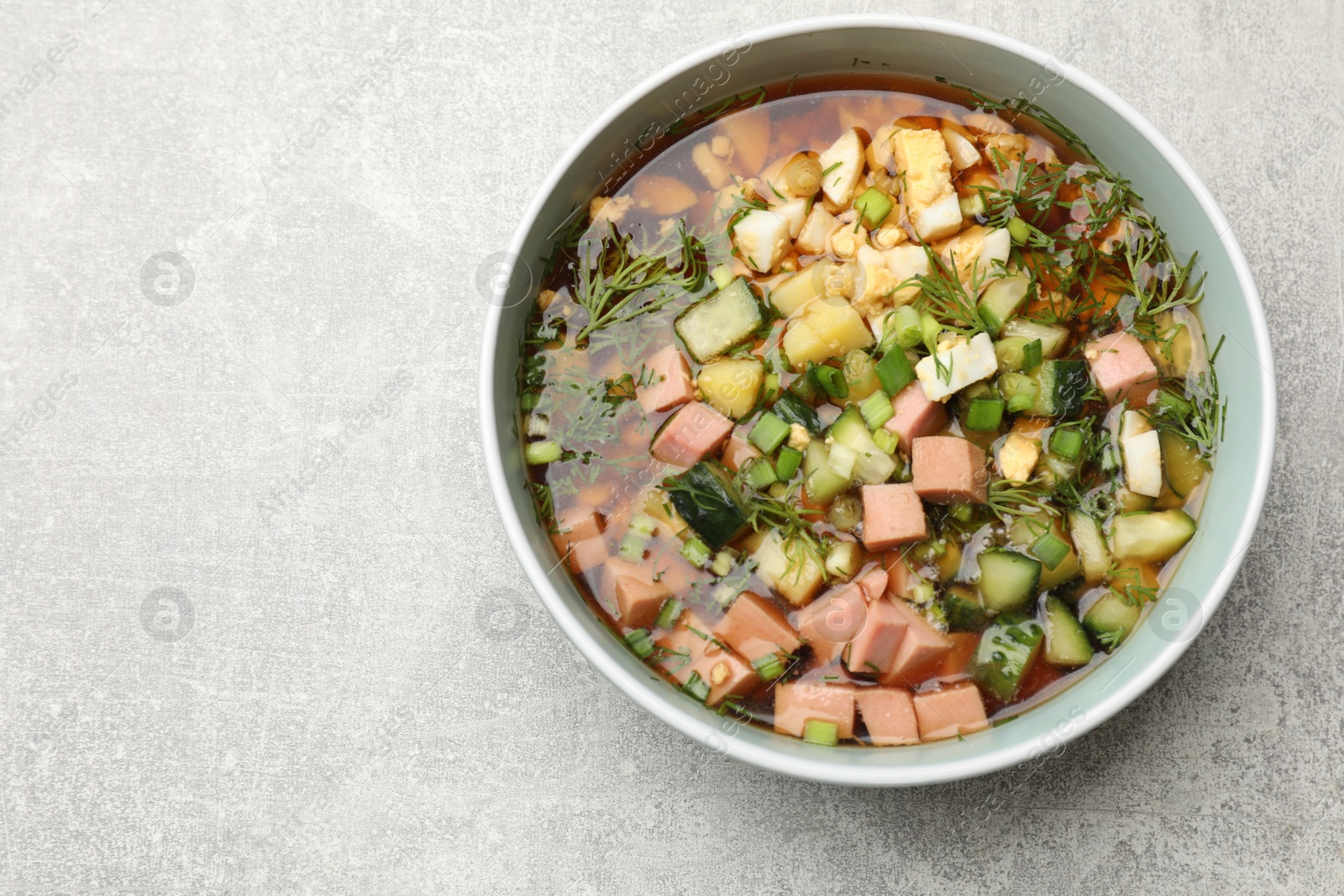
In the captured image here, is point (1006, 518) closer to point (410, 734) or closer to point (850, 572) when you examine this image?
point (850, 572)

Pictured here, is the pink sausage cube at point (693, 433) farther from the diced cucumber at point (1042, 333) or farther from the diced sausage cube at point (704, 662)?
the diced cucumber at point (1042, 333)

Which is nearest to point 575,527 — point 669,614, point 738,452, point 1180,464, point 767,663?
point 669,614

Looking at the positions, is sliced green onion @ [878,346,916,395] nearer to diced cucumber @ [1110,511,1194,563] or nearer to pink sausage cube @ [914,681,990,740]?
diced cucumber @ [1110,511,1194,563]

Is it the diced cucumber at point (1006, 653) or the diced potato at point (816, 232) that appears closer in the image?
the diced cucumber at point (1006, 653)

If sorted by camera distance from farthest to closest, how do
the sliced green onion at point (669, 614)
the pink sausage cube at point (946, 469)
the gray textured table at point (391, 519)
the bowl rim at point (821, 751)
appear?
the gray textured table at point (391, 519) < the sliced green onion at point (669, 614) < the pink sausage cube at point (946, 469) < the bowl rim at point (821, 751)

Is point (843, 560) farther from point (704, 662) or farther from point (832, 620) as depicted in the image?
point (704, 662)

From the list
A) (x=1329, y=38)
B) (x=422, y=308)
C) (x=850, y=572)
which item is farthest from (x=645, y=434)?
(x=1329, y=38)

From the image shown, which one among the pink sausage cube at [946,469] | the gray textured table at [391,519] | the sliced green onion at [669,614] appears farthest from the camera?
the gray textured table at [391,519]

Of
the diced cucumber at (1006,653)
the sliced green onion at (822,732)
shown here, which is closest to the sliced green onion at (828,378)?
the diced cucumber at (1006,653)
